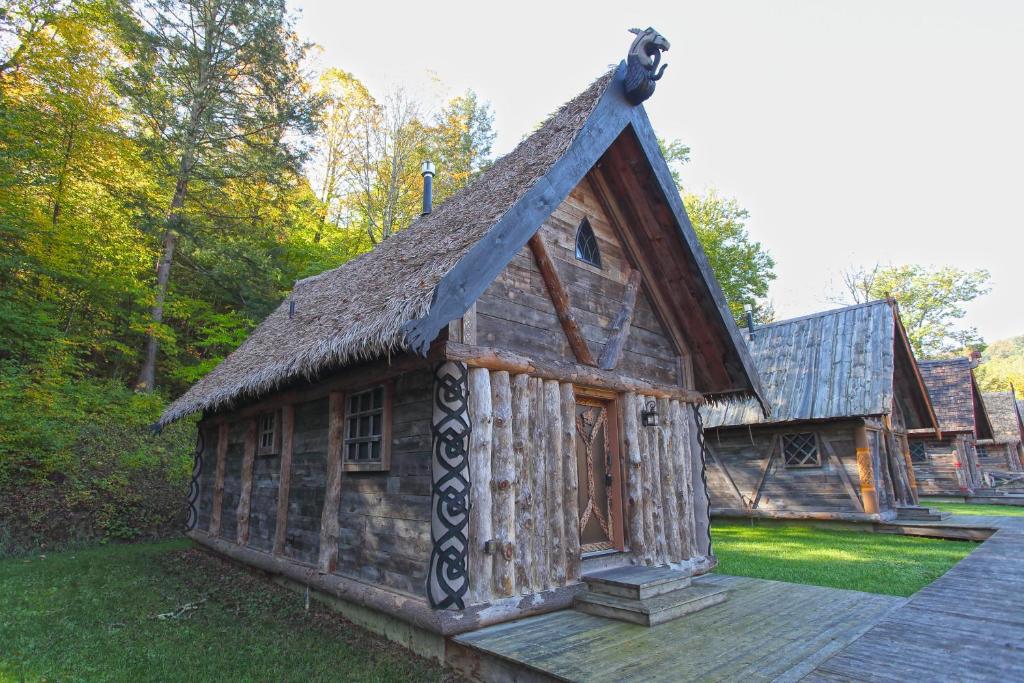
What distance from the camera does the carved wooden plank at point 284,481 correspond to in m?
7.80

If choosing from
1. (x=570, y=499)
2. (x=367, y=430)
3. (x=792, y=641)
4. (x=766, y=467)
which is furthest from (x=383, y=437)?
(x=766, y=467)

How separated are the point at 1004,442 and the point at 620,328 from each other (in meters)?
32.6

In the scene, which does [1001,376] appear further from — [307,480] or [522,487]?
[307,480]

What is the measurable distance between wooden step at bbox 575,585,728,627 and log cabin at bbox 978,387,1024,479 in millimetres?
31505

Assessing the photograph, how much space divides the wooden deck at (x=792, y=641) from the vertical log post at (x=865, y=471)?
6.80 m

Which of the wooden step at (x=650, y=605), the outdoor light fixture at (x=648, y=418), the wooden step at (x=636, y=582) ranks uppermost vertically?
the outdoor light fixture at (x=648, y=418)

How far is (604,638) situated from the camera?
478 centimetres

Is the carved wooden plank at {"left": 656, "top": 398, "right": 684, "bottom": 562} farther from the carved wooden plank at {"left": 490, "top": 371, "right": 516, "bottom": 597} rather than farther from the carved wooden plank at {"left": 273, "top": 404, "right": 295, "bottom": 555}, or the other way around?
the carved wooden plank at {"left": 273, "top": 404, "right": 295, "bottom": 555}

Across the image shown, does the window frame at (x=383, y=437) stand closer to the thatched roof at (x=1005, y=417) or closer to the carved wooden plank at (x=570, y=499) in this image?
the carved wooden plank at (x=570, y=499)

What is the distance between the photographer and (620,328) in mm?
7383

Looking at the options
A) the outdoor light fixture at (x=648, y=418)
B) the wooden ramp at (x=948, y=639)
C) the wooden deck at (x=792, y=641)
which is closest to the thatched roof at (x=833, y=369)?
the outdoor light fixture at (x=648, y=418)

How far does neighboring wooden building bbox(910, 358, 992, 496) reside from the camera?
21906 millimetres

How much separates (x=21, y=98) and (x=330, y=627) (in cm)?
1770

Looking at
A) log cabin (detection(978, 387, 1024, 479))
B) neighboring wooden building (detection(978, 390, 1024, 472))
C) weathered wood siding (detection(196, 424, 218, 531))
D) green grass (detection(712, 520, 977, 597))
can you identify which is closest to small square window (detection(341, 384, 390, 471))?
green grass (detection(712, 520, 977, 597))
